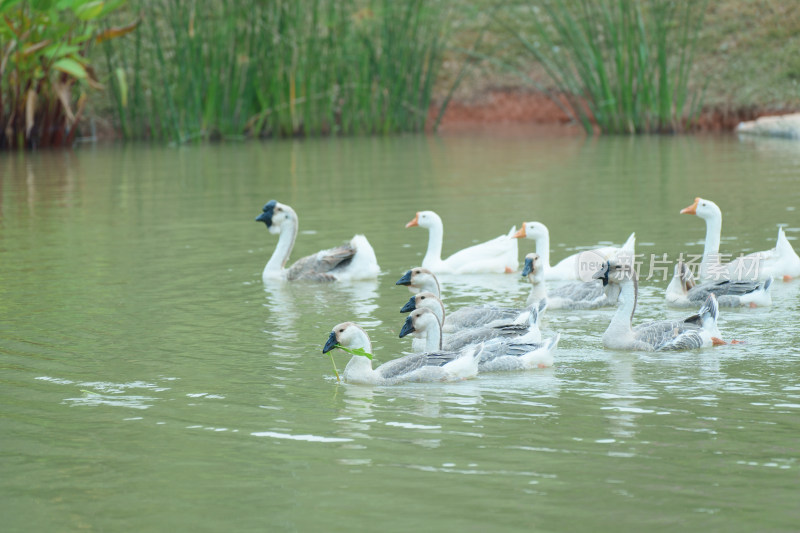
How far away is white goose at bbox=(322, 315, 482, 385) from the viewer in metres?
7.39

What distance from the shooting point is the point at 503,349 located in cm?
777

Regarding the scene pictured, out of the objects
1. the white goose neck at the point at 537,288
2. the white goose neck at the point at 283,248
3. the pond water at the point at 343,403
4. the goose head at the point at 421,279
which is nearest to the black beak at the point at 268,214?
the white goose neck at the point at 283,248

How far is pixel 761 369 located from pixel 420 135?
21.0 meters

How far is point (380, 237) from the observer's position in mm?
13602

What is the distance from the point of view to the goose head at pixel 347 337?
24.7ft

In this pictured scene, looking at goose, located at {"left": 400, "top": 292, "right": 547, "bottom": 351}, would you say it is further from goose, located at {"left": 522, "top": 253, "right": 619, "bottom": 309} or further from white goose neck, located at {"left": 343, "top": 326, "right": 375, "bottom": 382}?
goose, located at {"left": 522, "top": 253, "right": 619, "bottom": 309}

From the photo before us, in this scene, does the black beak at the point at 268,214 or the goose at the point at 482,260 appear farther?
the black beak at the point at 268,214

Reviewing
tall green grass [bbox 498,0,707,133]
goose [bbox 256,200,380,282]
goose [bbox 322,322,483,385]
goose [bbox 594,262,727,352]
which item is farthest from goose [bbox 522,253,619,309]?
tall green grass [bbox 498,0,707,133]

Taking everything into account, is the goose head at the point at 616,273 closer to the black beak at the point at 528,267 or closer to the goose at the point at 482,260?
the black beak at the point at 528,267

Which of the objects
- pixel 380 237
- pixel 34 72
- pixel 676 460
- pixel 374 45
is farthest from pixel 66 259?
pixel 374 45

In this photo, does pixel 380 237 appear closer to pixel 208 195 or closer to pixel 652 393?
pixel 208 195

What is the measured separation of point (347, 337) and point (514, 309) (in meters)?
2.02

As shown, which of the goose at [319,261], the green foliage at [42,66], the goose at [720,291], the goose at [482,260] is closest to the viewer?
the goose at [720,291]

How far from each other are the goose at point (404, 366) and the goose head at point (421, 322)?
18.3 inches
